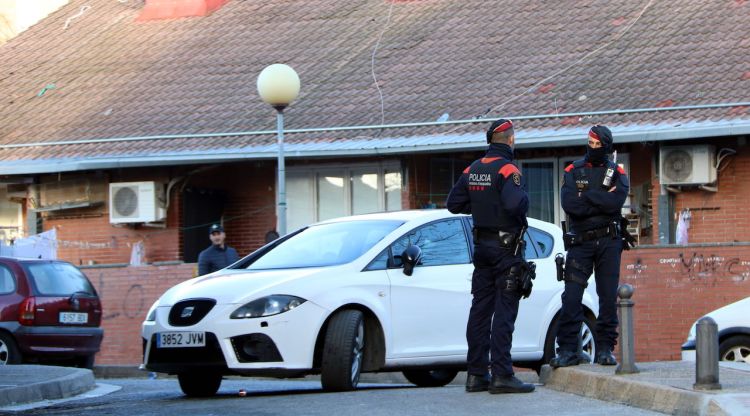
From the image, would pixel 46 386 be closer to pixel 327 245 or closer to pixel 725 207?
pixel 327 245

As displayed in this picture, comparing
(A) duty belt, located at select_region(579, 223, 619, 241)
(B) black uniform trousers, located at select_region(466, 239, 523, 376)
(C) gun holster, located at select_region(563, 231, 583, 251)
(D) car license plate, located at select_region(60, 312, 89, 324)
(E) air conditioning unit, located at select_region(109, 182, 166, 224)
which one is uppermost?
(E) air conditioning unit, located at select_region(109, 182, 166, 224)

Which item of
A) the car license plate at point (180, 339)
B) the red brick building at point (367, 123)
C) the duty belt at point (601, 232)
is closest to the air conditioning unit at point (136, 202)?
the red brick building at point (367, 123)

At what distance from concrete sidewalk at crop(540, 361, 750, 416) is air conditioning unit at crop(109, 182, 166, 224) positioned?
42.0 feet

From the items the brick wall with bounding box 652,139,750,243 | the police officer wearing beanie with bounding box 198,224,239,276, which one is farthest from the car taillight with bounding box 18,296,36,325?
the brick wall with bounding box 652,139,750,243

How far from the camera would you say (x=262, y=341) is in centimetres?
1125

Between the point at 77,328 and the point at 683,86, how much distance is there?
8.94 metres

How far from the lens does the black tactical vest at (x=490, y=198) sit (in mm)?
10312

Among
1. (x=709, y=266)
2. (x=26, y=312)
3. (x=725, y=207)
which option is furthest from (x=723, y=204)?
(x=26, y=312)

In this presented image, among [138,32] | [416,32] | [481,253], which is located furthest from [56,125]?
[481,253]

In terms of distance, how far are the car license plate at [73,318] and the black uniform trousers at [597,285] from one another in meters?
8.01

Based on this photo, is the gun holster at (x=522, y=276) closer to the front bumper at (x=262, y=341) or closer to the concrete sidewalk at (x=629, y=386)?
the concrete sidewalk at (x=629, y=386)

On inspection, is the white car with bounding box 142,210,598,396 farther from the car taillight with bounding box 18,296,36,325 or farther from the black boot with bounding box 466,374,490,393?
the car taillight with bounding box 18,296,36,325

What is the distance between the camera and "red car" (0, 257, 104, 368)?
16.7 meters

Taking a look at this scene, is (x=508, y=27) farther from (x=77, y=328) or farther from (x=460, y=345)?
(x=460, y=345)
